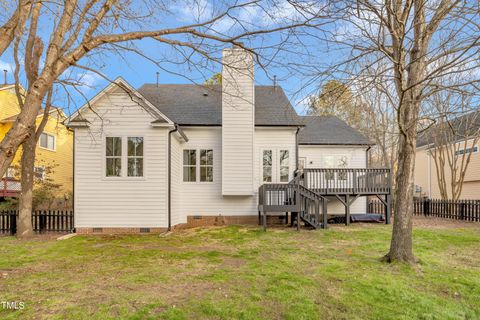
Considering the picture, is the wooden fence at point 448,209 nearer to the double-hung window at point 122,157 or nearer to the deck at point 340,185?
the deck at point 340,185

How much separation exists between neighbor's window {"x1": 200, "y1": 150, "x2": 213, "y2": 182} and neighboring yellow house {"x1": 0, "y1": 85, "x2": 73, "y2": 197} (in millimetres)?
10837

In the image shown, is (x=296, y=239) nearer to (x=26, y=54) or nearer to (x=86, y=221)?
(x=86, y=221)

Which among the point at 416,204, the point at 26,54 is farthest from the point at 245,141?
the point at 416,204

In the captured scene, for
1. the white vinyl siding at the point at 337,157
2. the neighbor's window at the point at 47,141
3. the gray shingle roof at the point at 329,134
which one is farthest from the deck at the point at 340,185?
the neighbor's window at the point at 47,141

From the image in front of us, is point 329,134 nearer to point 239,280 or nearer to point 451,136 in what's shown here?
point 451,136

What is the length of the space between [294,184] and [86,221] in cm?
769

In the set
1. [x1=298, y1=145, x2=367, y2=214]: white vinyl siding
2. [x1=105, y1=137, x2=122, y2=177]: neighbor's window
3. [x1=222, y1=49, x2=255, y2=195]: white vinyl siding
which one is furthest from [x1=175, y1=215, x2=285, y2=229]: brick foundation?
[x1=298, y1=145, x2=367, y2=214]: white vinyl siding

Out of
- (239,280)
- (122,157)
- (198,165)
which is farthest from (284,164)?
(239,280)

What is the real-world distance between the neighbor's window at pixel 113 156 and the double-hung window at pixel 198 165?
2.98 metres

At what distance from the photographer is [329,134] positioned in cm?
1622

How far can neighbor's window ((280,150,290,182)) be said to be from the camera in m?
13.9

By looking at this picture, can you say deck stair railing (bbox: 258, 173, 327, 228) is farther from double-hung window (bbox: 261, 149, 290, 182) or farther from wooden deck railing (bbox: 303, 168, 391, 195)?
double-hung window (bbox: 261, 149, 290, 182)

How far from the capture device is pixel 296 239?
9.73 meters

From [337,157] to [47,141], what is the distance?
66.4 ft
